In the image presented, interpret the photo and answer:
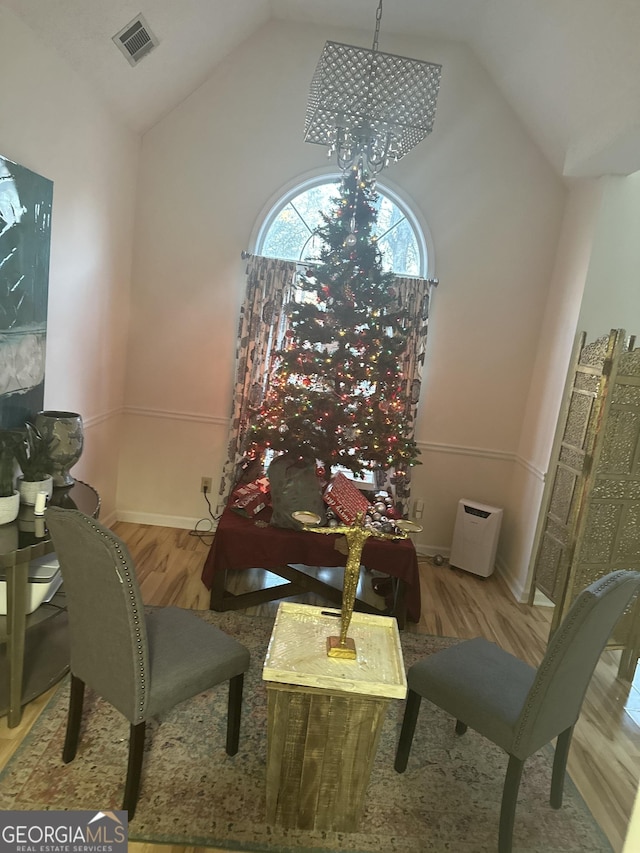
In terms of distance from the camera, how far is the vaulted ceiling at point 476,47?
278cm

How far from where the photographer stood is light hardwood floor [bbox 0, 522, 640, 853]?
94.0 inches

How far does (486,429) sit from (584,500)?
55.2 inches

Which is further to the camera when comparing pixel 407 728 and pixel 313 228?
pixel 313 228

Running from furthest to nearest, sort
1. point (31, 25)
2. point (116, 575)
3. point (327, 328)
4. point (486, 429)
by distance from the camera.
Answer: point (486, 429), point (327, 328), point (31, 25), point (116, 575)

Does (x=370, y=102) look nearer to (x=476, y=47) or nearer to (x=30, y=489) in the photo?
(x=476, y=47)

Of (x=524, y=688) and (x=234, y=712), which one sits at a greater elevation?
(x=524, y=688)

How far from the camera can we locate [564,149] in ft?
12.8

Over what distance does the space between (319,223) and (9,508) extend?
3.15 metres

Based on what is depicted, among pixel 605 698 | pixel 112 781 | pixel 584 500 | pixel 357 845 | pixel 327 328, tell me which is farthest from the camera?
pixel 327 328

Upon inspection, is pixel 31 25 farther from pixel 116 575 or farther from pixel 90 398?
pixel 116 575

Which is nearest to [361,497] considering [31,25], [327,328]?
[327,328]

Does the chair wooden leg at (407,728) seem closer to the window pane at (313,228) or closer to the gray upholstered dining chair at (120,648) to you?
the gray upholstered dining chair at (120,648)

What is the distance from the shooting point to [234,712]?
91.1 inches

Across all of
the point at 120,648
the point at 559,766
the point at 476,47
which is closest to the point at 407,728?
the point at 559,766
